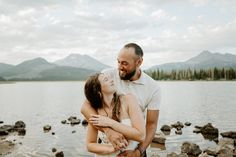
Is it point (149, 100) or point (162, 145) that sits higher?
point (149, 100)

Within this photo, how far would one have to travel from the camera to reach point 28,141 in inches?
1214

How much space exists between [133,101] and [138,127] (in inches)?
14.3

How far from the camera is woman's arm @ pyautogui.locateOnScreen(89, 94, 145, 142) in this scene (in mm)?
4797

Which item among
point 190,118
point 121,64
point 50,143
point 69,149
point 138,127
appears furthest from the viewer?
point 190,118

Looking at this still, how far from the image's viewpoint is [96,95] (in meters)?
4.99

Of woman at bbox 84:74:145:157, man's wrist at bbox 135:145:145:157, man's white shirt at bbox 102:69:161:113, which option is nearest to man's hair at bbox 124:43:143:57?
man's white shirt at bbox 102:69:161:113

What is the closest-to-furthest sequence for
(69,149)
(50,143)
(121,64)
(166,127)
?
(121,64), (69,149), (50,143), (166,127)

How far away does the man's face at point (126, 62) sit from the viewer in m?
5.30

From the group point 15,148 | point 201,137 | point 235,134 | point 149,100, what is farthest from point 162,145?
point 149,100

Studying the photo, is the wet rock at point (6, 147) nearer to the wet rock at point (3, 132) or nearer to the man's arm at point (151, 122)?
the wet rock at point (3, 132)

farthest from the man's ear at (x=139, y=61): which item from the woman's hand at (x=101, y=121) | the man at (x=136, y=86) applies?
the woman's hand at (x=101, y=121)

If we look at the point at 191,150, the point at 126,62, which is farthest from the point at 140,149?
the point at 191,150

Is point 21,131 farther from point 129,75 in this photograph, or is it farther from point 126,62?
point 126,62

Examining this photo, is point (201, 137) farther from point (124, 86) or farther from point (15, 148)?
point (124, 86)
